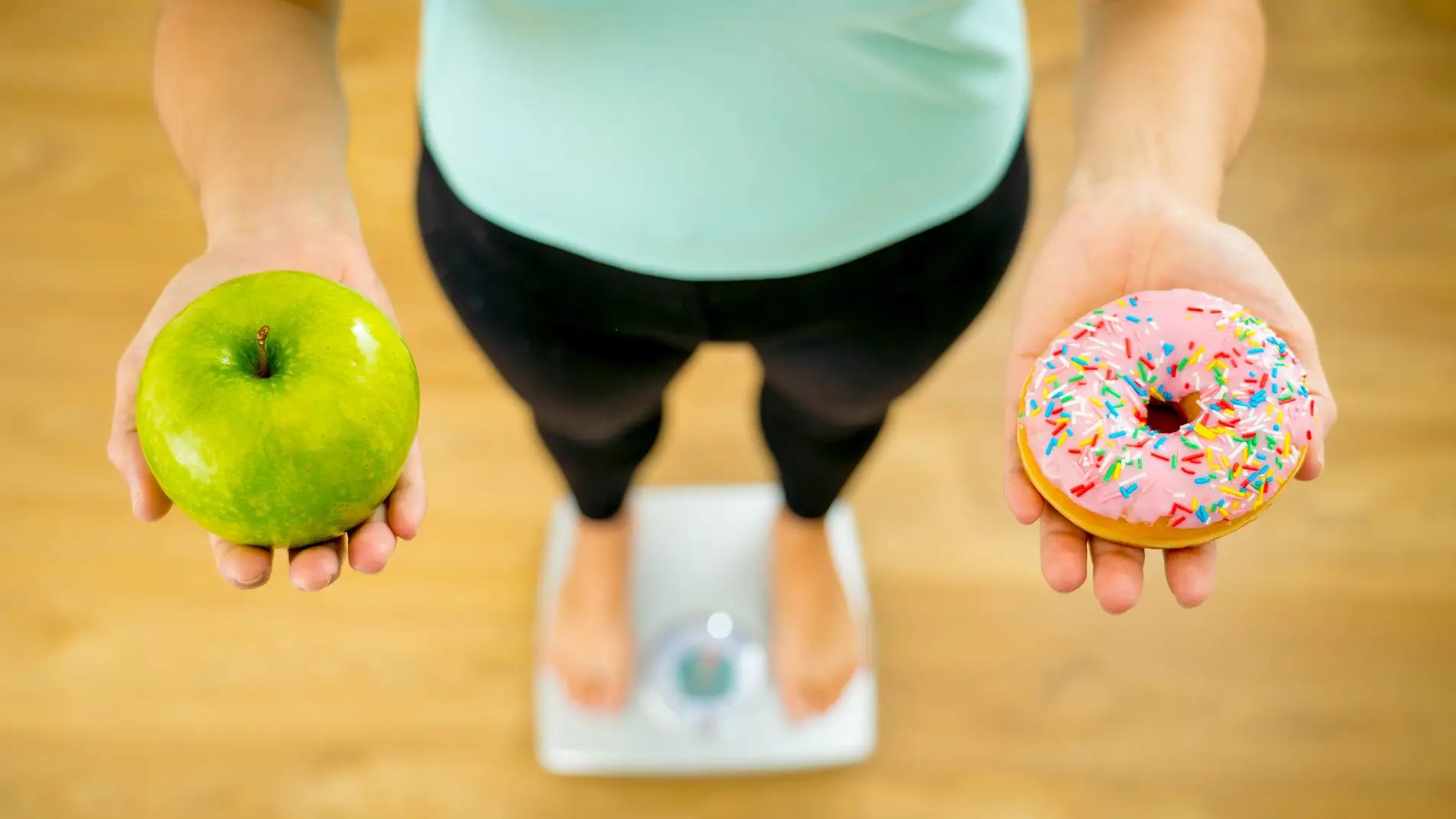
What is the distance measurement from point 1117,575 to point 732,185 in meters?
0.37

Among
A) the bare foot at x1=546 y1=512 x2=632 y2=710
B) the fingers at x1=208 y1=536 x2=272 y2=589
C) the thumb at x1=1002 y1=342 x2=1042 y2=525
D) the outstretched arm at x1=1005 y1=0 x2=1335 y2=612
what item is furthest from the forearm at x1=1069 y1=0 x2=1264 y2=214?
the bare foot at x1=546 y1=512 x2=632 y2=710

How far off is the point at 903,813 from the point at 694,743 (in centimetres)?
29

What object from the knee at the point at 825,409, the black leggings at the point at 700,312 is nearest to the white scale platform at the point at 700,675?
the knee at the point at 825,409

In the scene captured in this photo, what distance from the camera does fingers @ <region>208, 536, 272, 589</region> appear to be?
78 centimetres

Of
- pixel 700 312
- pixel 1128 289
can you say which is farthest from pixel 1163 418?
pixel 700 312

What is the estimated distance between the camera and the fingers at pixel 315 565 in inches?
30.1

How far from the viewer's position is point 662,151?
2.42 feet

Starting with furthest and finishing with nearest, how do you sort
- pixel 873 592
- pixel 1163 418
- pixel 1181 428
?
pixel 873 592 → pixel 1163 418 → pixel 1181 428

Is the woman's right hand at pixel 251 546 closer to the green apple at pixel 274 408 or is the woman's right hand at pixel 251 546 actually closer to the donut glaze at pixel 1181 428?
the green apple at pixel 274 408

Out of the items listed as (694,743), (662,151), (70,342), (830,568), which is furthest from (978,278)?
(70,342)

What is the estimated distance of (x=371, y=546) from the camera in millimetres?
795

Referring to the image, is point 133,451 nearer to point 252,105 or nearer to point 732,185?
point 252,105

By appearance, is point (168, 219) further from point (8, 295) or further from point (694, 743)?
point (694, 743)

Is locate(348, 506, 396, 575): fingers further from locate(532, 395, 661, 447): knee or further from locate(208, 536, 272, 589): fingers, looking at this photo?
locate(532, 395, 661, 447): knee
